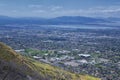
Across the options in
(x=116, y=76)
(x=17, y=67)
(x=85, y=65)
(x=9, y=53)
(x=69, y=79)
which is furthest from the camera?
(x=85, y=65)

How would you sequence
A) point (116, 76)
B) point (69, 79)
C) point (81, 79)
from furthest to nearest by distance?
point (116, 76), point (81, 79), point (69, 79)

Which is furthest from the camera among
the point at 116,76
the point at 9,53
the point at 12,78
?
the point at 116,76

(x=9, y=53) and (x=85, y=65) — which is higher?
(x=9, y=53)

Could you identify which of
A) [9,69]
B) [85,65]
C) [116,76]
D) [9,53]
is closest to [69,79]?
[9,53]

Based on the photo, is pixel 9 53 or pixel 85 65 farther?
pixel 85 65

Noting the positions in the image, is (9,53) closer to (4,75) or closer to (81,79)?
(4,75)

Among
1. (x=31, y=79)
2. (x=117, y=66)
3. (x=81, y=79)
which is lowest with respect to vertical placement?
(x=117, y=66)

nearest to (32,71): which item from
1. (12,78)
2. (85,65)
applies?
(12,78)

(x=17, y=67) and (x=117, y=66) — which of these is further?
(x=117, y=66)

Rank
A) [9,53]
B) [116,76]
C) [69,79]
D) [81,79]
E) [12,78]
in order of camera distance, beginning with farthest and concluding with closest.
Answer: [116,76]
[81,79]
[69,79]
[9,53]
[12,78]

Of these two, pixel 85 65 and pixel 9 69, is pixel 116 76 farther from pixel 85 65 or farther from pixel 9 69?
pixel 9 69
